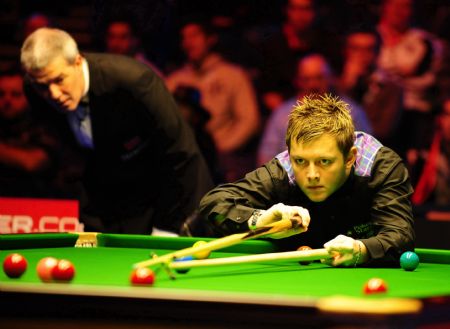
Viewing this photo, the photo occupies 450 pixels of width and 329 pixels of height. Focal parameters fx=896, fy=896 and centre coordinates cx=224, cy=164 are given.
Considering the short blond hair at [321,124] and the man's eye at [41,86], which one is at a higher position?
the short blond hair at [321,124]

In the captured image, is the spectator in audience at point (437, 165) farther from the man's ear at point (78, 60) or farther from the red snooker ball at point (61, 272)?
the red snooker ball at point (61, 272)

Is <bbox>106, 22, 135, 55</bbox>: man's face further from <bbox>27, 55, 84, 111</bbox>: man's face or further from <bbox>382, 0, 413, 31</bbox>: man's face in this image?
<bbox>27, 55, 84, 111</bbox>: man's face

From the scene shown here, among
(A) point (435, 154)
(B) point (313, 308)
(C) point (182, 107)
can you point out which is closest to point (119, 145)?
(C) point (182, 107)

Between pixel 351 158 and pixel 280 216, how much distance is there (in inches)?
15.5

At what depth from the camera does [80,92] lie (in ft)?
15.1

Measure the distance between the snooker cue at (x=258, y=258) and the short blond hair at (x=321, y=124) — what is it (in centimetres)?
44

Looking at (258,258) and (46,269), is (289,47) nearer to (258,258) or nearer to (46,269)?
(258,258)

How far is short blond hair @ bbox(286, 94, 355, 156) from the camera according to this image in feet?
10.4

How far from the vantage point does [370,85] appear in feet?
20.3

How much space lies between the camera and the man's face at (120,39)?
676 centimetres

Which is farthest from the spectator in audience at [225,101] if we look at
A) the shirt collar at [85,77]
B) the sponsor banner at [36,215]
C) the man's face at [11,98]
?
the shirt collar at [85,77]

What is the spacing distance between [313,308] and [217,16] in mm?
4741

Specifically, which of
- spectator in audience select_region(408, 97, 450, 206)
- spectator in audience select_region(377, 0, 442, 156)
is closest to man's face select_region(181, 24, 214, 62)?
spectator in audience select_region(377, 0, 442, 156)

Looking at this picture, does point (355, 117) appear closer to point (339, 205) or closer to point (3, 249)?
point (339, 205)
